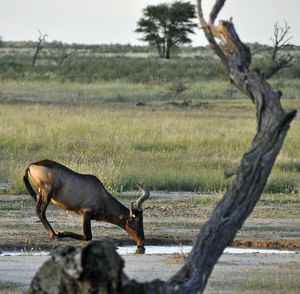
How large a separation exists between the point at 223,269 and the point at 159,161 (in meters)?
13.1

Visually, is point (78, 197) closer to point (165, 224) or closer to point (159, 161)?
point (165, 224)

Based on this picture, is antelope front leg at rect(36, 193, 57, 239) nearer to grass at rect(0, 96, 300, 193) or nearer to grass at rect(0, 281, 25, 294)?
grass at rect(0, 281, 25, 294)

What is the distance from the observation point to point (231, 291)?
11.2 m

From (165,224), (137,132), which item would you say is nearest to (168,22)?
(137,132)

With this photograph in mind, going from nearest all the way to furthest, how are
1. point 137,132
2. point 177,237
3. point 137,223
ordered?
point 137,223 → point 177,237 → point 137,132

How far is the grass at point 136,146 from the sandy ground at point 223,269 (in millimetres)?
7461

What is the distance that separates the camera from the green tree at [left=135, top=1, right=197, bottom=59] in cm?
8800

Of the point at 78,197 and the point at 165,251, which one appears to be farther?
the point at 78,197

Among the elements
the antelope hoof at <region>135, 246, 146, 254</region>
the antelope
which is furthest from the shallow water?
the antelope

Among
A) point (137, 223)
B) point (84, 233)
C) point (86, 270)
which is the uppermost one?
point (86, 270)

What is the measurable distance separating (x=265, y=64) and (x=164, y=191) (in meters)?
53.7

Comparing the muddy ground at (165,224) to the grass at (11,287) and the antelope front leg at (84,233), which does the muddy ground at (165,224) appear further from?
the grass at (11,287)

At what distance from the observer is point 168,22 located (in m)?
88.9

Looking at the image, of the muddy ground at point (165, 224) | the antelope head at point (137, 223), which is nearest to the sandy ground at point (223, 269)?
the antelope head at point (137, 223)
